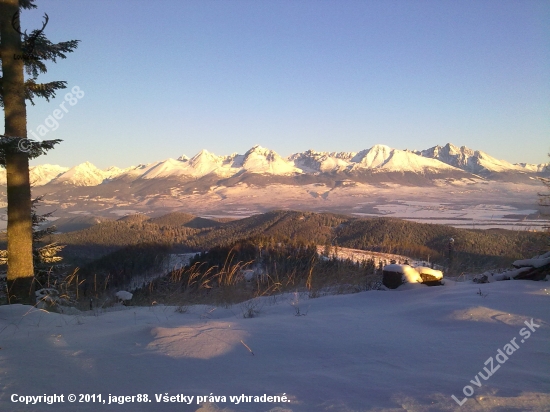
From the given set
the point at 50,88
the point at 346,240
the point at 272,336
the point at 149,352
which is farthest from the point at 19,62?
the point at 346,240

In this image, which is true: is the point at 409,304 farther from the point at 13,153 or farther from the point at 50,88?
the point at 50,88

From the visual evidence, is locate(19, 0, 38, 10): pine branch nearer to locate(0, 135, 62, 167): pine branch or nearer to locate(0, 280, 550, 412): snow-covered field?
locate(0, 135, 62, 167): pine branch

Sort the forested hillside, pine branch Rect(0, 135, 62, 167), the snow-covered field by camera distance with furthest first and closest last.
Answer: the forested hillside, pine branch Rect(0, 135, 62, 167), the snow-covered field

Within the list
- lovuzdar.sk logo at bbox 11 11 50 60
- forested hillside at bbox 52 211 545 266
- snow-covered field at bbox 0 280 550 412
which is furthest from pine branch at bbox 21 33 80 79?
forested hillside at bbox 52 211 545 266

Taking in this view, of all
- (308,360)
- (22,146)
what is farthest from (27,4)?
(308,360)

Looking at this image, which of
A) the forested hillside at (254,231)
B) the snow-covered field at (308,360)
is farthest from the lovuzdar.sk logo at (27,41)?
the forested hillside at (254,231)

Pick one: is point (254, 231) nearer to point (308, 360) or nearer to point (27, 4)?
point (27, 4)
